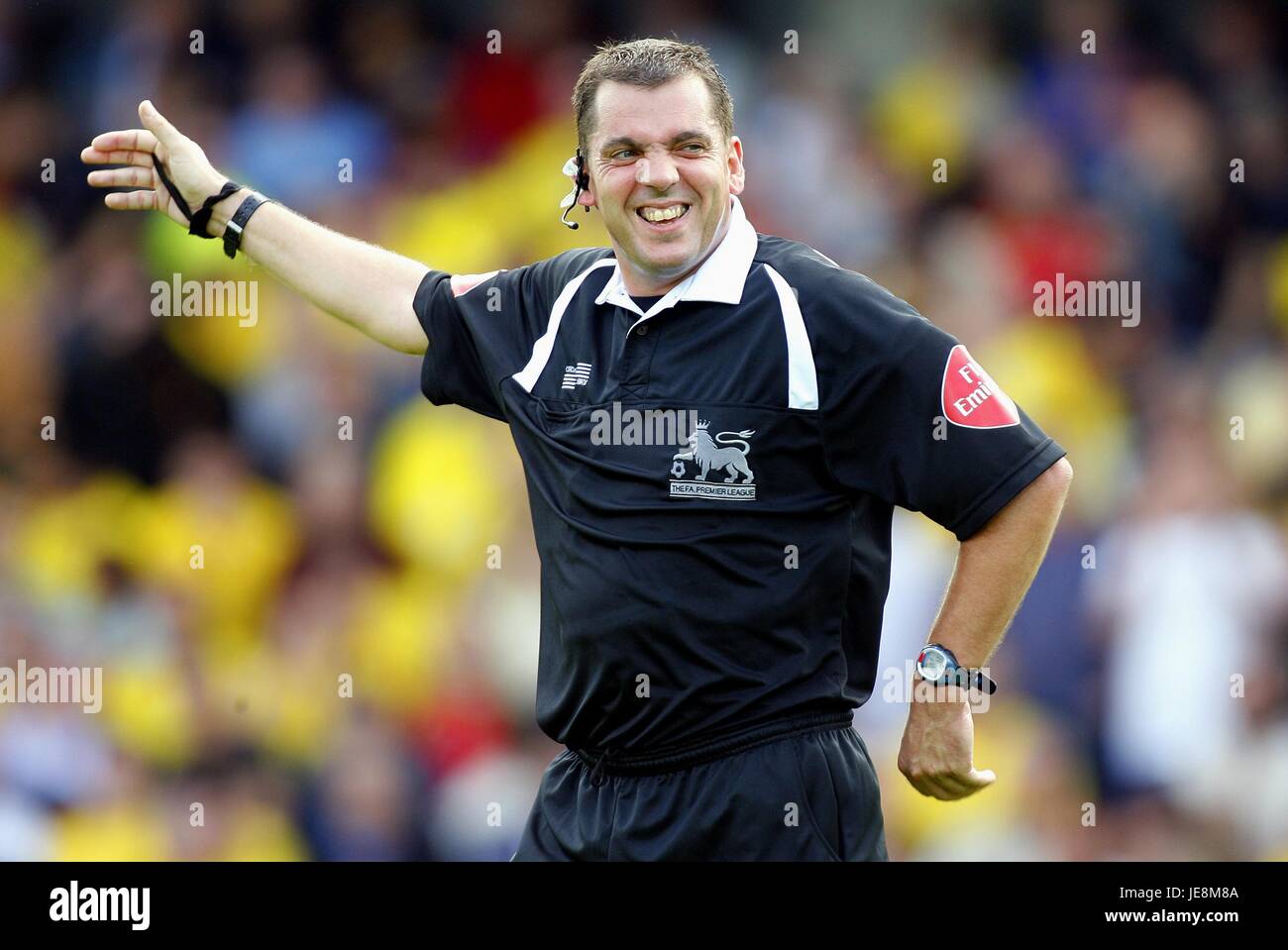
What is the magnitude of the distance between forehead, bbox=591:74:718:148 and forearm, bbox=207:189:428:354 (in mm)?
749

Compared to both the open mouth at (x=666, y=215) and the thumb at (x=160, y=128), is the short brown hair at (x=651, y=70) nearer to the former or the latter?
the open mouth at (x=666, y=215)

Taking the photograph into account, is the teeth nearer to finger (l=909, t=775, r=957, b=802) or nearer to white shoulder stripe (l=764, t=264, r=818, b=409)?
white shoulder stripe (l=764, t=264, r=818, b=409)

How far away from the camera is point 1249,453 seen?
258 inches

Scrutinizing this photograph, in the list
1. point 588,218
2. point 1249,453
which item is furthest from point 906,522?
point 588,218

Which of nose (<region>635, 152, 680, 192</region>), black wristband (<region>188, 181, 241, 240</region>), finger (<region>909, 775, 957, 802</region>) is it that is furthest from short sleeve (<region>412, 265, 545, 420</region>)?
finger (<region>909, 775, 957, 802</region>)

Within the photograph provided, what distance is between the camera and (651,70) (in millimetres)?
3521

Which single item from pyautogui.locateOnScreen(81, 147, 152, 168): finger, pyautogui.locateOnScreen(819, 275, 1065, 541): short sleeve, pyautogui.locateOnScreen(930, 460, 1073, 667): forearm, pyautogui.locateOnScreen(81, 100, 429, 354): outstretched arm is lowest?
pyautogui.locateOnScreen(930, 460, 1073, 667): forearm

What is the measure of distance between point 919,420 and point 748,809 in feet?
2.84

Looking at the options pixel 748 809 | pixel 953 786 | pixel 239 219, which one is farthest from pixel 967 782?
pixel 239 219

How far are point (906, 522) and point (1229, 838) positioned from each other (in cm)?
167

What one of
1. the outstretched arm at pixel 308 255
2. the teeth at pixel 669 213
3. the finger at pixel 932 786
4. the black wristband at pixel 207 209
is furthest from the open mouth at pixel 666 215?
the finger at pixel 932 786

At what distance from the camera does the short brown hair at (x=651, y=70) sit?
3525 mm

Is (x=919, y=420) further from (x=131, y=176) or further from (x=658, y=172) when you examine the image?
(x=131, y=176)

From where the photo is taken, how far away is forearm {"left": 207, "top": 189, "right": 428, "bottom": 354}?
156 inches
